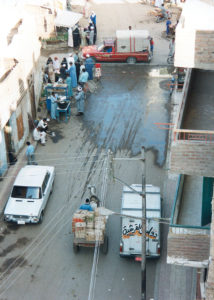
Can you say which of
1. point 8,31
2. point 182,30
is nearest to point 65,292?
point 182,30

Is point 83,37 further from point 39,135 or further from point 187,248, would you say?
point 187,248

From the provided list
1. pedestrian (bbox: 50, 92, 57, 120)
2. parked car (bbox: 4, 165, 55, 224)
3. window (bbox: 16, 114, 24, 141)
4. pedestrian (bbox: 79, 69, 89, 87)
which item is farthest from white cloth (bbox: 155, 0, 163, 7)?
parked car (bbox: 4, 165, 55, 224)

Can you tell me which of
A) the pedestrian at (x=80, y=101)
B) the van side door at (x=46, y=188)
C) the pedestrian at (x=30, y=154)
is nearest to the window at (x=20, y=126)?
the pedestrian at (x=30, y=154)

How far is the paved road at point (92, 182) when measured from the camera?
17500 mm

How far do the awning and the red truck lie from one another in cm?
437

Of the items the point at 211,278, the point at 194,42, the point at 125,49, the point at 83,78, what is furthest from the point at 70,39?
the point at 211,278

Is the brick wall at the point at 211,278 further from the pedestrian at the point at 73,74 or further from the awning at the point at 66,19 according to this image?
the awning at the point at 66,19

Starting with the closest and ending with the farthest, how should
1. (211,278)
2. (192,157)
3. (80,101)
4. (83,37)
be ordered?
(211,278) → (192,157) → (80,101) → (83,37)

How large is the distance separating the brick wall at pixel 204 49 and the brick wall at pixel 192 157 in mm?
2353

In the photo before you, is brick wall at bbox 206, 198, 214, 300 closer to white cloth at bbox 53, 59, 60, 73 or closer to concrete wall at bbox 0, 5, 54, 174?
concrete wall at bbox 0, 5, 54, 174

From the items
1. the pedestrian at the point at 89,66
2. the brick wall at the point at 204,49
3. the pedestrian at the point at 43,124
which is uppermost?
the brick wall at the point at 204,49

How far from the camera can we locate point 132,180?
75.5 ft

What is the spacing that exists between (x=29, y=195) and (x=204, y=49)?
9854 millimetres

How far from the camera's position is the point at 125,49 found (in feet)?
117
